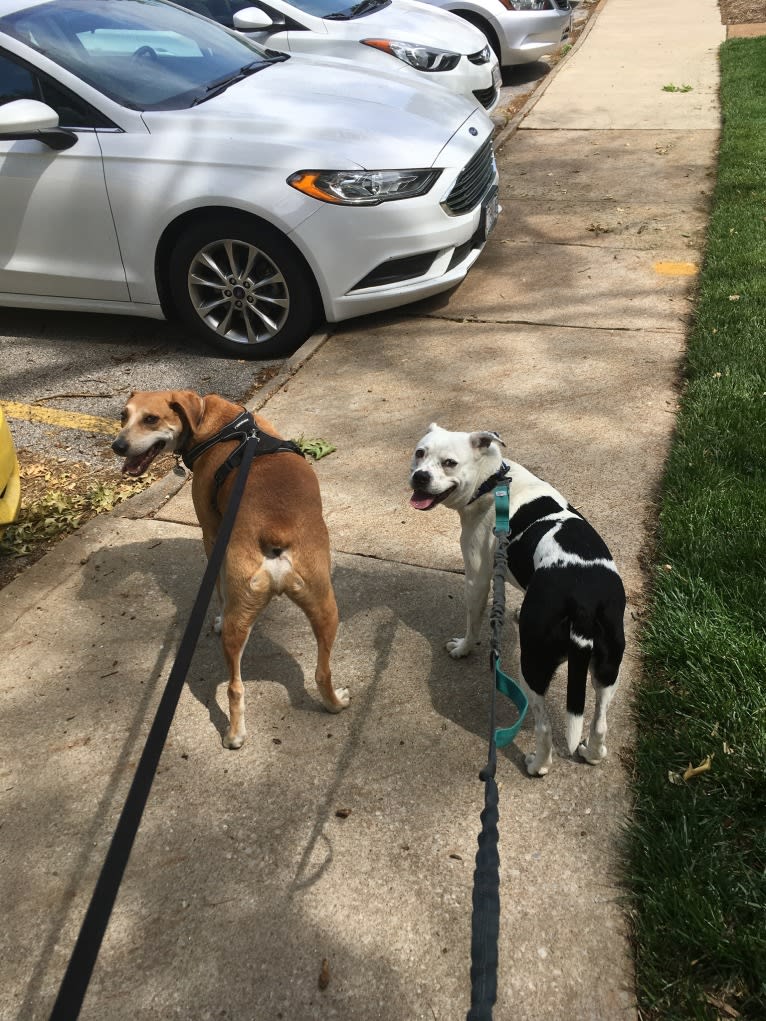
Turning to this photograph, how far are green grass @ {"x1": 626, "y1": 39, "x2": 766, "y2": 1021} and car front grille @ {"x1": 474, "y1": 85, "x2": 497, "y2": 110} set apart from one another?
570 cm

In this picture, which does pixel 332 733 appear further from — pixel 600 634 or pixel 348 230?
pixel 348 230

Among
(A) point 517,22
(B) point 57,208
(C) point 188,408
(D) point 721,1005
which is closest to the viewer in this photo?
(D) point 721,1005

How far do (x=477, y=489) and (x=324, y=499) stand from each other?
4.72ft

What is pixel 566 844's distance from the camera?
2520 millimetres

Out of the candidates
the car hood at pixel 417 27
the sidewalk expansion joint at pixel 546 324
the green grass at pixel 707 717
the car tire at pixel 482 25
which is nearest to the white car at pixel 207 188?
the sidewalk expansion joint at pixel 546 324

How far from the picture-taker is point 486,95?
967cm

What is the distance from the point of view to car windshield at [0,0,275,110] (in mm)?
5527

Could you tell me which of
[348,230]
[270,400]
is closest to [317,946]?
[270,400]

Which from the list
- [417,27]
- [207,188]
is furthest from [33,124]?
[417,27]

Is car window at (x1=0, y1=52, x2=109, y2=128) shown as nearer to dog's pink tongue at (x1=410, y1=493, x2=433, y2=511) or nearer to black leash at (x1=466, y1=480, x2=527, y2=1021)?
dog's pink tongue at (x1=410, y1=493, x2=433, y2=511)

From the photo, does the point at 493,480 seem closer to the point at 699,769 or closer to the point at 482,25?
the point at 699,769

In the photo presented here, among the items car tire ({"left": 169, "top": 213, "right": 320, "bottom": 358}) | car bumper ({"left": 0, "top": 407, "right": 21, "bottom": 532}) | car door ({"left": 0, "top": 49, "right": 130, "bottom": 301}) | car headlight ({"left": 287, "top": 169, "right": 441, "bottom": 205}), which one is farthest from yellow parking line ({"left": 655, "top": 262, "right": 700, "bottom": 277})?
car bumper ({"left": 0, "top": 407, "right": 21, "bottom": 532})

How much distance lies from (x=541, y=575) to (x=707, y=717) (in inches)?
31.5

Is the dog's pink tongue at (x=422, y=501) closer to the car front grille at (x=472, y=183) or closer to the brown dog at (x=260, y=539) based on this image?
the brown dog at (x=260, y=539)
